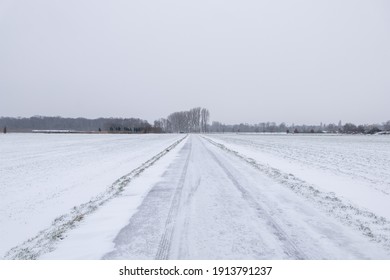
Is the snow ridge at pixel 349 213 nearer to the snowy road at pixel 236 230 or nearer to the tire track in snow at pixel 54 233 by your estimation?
the snowy road at pixel 236 230

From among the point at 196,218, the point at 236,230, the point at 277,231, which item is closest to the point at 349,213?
the point at 277,231

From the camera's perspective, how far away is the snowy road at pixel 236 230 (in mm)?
5188

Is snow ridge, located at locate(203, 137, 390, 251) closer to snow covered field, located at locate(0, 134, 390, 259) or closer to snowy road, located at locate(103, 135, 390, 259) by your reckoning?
snow covered field, located at locate(0, 134, 390, 259)

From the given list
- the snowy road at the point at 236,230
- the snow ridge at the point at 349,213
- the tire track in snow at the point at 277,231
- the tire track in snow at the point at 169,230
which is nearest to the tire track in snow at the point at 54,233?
the snowy road at the point at 236,230

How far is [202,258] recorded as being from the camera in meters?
4.98

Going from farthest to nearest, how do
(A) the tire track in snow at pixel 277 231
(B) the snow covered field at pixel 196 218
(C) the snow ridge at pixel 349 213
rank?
(C) the snow ridge at pixel 349 213 < (B) the snow covered field at pixel 196 218 < (A) the tire track in snow at pixel 277 231

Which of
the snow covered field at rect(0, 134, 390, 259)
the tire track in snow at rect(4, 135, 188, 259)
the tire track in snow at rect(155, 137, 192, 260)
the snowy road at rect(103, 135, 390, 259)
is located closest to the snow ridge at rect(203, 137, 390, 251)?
the snow covered field at rect(0, 134, 390, 259)

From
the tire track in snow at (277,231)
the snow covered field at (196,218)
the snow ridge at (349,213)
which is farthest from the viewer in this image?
the snow ridge at (349,213)

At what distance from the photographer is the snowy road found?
519 centimetres

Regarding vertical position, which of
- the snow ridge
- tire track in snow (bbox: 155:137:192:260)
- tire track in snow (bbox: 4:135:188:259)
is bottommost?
tire track in snow (bbox: 4:135:188:259)

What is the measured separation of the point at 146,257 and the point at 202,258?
844 mm

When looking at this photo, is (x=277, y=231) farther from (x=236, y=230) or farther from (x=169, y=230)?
(x=169, y=230)

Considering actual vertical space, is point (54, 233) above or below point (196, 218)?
below

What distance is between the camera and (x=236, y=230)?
6.33 m
